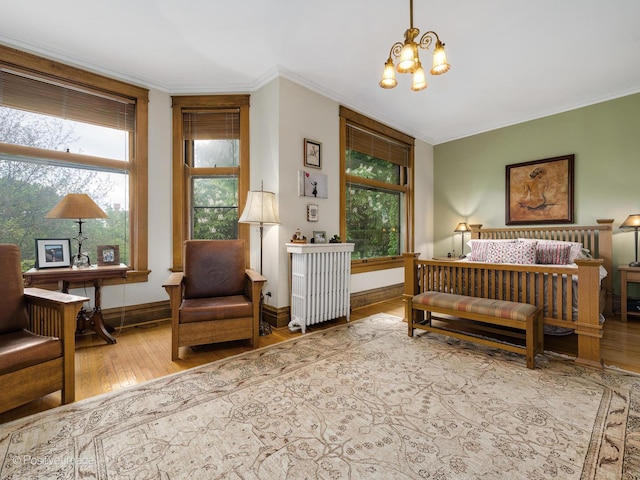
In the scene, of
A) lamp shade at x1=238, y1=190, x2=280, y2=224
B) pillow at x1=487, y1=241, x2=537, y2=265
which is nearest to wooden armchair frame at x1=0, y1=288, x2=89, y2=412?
lamp shade at x1=238, y1=190, x2=280, y2=224

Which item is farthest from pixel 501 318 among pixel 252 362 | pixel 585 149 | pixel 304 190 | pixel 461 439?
pixel 585 149

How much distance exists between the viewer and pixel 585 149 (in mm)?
4160

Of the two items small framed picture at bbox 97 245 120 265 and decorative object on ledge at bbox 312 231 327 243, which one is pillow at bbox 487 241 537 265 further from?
small framed picture at bbox 97 245 120 265

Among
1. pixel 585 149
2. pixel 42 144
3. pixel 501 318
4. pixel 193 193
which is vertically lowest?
pixel 501 318

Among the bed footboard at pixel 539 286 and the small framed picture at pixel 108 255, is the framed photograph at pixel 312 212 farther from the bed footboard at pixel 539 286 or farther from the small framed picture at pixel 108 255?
the small framed picture at pixel 108 255

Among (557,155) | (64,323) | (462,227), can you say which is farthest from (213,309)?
(557,155)

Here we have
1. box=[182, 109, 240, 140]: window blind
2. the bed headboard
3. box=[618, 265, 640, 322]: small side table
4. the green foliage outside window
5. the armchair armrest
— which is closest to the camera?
the armchair armrest

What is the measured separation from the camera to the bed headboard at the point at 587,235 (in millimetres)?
3857

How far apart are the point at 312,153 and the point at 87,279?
108 inches

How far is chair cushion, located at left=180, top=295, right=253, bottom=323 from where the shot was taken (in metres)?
2.48

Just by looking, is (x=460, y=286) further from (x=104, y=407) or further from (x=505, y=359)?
(x=104, y=407)

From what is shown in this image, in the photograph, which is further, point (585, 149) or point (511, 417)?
point (585, 149)

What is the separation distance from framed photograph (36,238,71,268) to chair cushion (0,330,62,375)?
1159 mm

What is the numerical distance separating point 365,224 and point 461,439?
3457mm
